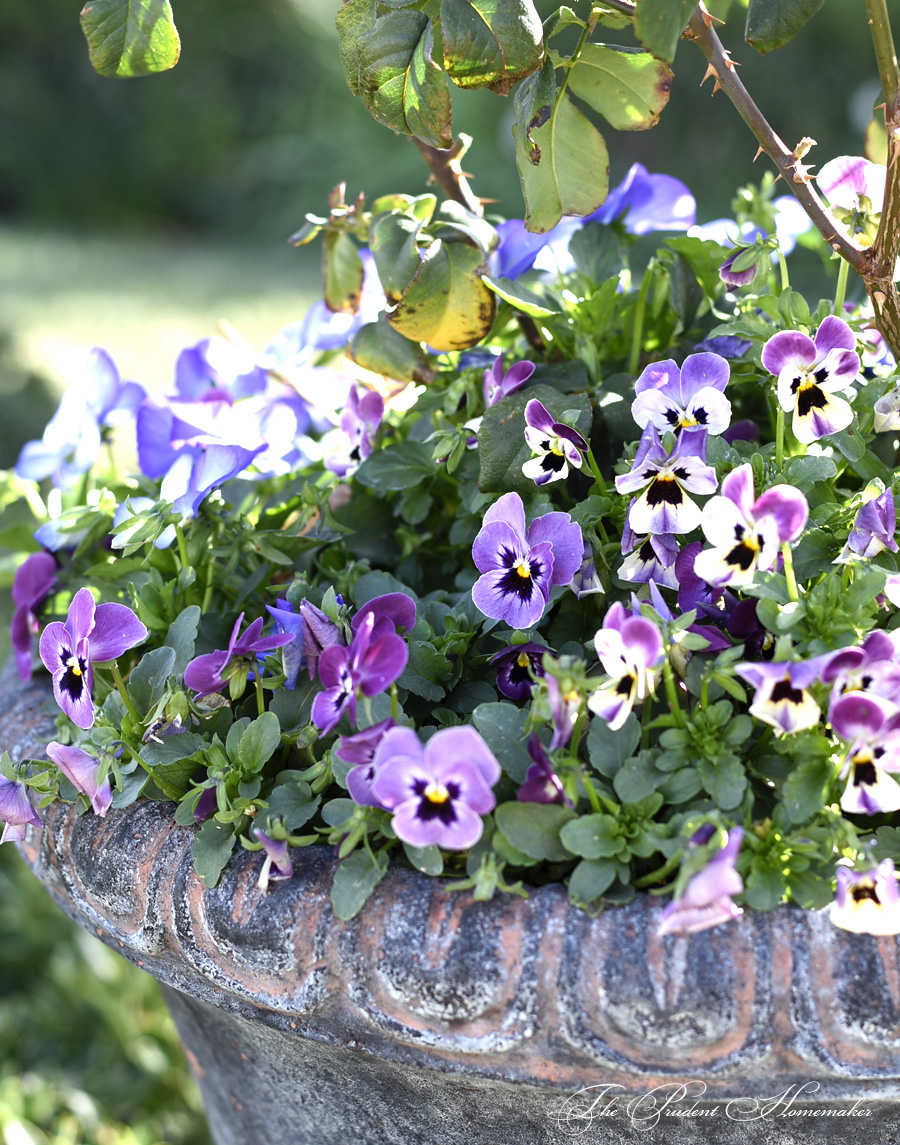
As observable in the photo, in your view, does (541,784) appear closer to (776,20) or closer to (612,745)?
(612,745)

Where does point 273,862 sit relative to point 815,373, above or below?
below

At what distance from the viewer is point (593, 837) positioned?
546 millimetres

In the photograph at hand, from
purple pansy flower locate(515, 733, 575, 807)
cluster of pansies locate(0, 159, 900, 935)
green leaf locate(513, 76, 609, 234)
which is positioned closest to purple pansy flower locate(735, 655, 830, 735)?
cluster of pansies locate(0, 159, 900, 935)

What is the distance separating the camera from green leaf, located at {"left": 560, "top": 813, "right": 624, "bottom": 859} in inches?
21.3

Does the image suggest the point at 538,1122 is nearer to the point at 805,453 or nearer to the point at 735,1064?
the point at 735,1064

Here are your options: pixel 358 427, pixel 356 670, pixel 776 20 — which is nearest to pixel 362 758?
pixel 356 670

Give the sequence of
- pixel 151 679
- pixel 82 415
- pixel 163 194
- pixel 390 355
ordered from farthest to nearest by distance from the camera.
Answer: pixel 163 194 < pixel 82 415 < pixel 390 355 < pixel 151 679

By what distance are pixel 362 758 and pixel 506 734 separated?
82 millimetres

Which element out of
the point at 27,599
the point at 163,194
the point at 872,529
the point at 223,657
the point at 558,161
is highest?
the point at 558,161

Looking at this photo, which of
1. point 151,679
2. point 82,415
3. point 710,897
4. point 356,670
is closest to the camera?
point 710,897

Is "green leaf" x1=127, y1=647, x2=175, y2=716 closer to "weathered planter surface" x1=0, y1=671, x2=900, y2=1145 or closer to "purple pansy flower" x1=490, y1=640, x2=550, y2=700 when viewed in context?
"weathered planter surface" x1=0, y1=671, x2=900, y2=1145

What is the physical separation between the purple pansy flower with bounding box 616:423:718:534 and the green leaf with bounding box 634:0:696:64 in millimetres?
198

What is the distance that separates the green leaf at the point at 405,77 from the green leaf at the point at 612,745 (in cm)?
35

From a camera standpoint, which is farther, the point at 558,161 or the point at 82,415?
the point at 82,415
